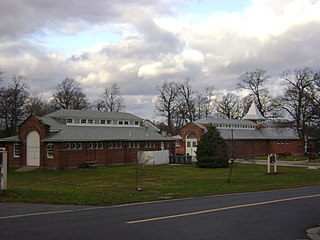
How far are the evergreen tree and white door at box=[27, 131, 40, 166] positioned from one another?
695 inches

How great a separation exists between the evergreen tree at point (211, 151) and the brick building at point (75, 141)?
34.6 ft

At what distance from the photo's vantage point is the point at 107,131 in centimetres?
5834

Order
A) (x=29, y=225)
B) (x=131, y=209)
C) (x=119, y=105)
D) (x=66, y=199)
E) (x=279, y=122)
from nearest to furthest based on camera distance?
(x=29, y=225), (x=131, y=209), (x=66, y=199), (x=279, y=122), (x=119, y=105)

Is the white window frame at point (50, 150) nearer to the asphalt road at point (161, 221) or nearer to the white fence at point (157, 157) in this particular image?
the white fence at point (157, 157)

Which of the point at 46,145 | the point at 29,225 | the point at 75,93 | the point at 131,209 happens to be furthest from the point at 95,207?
the point at 75,93

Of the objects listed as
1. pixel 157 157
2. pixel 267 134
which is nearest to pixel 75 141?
pixel 157 157

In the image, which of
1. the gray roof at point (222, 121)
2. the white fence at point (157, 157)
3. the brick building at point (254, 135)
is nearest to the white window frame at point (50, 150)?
the white fence at point (157, 157)

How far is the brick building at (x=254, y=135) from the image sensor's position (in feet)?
250

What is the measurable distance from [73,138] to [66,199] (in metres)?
34.1

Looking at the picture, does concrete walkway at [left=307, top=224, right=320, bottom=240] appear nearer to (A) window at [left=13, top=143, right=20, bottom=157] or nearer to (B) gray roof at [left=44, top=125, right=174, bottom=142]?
(B) gray roof at [left=44, top=125, right=174, bottom=142]

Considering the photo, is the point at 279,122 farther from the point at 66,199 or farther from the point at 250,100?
the point at 66,199

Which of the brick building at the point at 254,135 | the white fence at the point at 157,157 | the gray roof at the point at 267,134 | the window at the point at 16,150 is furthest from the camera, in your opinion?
the gray roof at the point at 267,134

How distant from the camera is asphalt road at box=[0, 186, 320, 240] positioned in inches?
405

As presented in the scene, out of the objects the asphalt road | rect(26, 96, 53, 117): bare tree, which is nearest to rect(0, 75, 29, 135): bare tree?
rect(26, 96, 53, 117): bare tree
